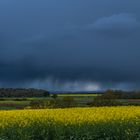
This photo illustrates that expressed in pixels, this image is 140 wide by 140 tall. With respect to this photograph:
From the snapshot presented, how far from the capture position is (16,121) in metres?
18.1

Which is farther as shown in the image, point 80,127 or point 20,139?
point 80,127

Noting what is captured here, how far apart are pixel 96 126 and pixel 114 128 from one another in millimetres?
640

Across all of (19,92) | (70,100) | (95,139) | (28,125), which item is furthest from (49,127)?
(19,92)

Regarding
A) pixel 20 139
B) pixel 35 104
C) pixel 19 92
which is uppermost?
pixel 19 92

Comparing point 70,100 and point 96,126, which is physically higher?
point 70,100

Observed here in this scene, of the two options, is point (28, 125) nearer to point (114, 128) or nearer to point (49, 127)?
point (49, 127)

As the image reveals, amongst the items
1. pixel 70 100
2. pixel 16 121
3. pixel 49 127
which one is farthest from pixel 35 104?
pixel 49 127

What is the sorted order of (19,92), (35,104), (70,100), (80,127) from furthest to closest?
(19,92), (70,100), (35,104), (80,127)

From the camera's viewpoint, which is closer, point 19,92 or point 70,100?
point 70,100

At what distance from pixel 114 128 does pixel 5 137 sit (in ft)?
11.2

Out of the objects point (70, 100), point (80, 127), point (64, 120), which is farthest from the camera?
point (70, 100)

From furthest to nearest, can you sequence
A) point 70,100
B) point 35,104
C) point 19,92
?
1. point 19,92
2. point 70,100
3. point 35,104

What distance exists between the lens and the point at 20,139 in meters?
14.1

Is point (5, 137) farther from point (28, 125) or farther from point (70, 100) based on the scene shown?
point (70, 100)
